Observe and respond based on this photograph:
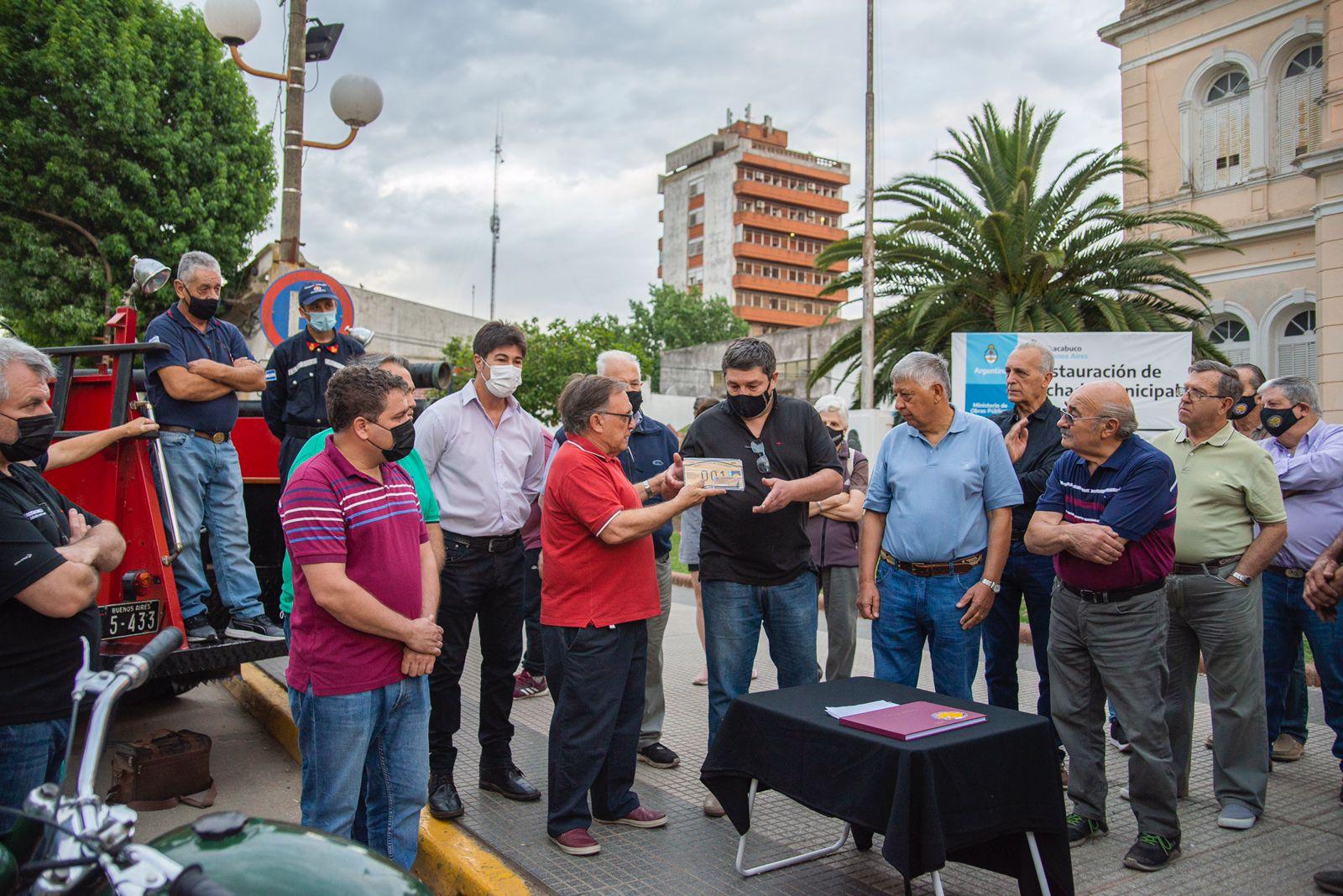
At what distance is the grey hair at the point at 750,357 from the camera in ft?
15.2

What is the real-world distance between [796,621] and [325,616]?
2.26m

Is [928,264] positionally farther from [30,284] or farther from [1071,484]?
[30,284]

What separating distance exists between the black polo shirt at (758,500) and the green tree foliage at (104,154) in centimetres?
1765

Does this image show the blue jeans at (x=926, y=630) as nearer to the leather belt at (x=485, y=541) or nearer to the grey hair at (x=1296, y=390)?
the leather belt at (x=485, y=541)

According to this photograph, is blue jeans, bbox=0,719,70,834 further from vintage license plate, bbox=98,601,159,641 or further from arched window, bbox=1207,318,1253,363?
arched window, bbox=1207,318,1253,363

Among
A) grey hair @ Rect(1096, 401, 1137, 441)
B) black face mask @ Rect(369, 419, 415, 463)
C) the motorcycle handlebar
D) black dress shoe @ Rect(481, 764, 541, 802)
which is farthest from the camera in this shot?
black dress shoe @ Rect(481, 764, 541, 802)

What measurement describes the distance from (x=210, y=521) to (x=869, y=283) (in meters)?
12.6

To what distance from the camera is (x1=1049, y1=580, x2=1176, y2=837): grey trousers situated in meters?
4.12

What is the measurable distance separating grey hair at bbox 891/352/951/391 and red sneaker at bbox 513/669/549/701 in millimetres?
3515

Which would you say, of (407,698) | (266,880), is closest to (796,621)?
(407,698)

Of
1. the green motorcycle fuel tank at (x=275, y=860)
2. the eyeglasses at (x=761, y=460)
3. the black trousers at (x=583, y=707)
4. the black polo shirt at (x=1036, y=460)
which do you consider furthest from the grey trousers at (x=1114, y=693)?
the green motorcycle fuel tank at (x=275, y=860)

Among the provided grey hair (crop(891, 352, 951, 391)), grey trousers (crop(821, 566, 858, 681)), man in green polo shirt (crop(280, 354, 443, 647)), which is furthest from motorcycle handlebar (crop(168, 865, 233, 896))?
grey trousers (crop(821, 566, 858, 681))

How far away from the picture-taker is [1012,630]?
17.5 feet

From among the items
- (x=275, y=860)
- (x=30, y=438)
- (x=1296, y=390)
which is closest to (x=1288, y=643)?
(x=1296, y=390)
